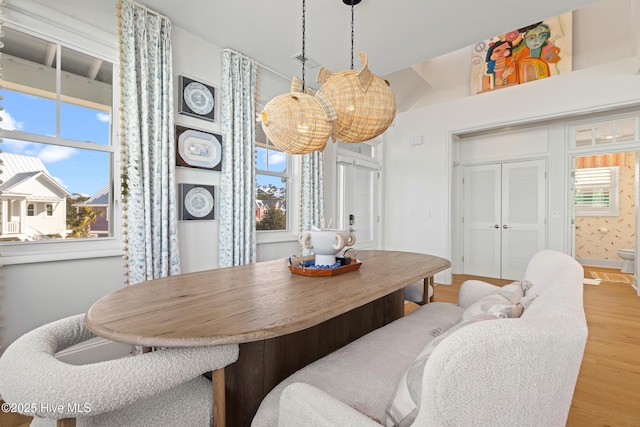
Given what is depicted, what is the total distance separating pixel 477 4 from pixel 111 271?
3418 mm

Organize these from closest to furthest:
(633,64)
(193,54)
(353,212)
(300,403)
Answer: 1. (300,403)
2. (193,54)
3. (633,64)
4. (353,212)

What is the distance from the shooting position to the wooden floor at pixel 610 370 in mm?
1616

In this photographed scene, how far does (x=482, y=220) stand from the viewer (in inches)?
201

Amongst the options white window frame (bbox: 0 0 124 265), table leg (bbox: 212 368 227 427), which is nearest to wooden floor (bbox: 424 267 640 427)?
table leg (bbox: 212 368 227 427)

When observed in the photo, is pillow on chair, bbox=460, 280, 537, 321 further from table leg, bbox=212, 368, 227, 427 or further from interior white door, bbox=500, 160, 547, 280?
interior white door, bbox=500, 160, 547, 280

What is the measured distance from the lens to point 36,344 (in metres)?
0.81

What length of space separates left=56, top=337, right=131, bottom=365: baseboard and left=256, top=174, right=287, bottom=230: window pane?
1628mm

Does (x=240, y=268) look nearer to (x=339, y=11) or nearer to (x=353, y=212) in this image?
(x=339, y=11)

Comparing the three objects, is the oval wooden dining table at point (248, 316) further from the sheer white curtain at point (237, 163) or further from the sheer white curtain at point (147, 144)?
the sheer white curtain at point (237, 163)

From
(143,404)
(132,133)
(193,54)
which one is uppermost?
(193,54)

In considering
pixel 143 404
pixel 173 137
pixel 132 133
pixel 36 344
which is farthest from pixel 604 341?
pixel 132 133

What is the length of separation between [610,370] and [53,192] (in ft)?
13.1

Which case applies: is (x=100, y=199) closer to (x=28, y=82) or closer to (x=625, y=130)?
(x=28, y=82)

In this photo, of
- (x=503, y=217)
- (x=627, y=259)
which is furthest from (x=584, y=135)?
(x=627, y=259)
